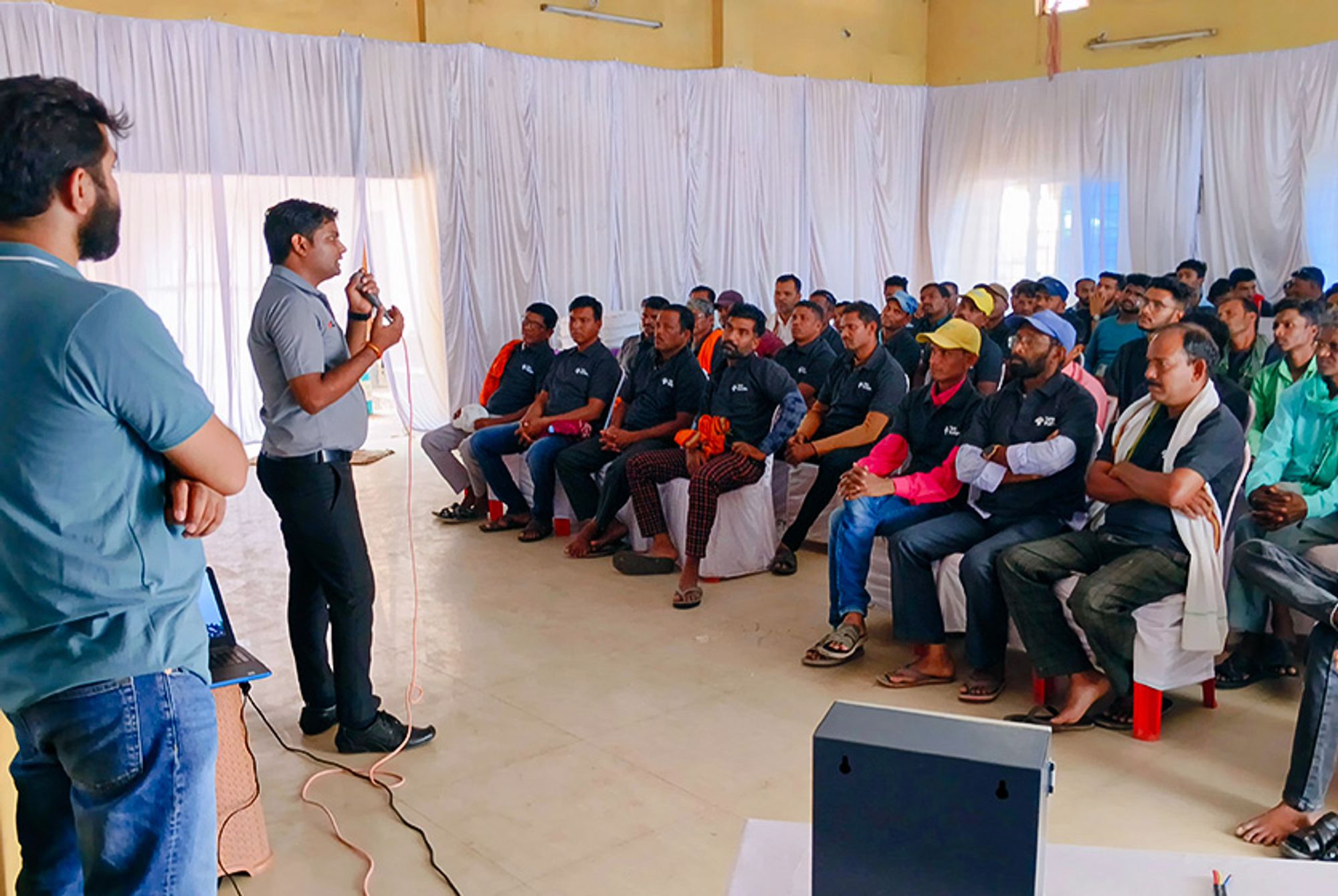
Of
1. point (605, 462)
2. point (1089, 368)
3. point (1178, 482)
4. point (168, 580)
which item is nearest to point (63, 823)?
point (168, 580)

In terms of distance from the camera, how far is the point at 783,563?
5.22 metres

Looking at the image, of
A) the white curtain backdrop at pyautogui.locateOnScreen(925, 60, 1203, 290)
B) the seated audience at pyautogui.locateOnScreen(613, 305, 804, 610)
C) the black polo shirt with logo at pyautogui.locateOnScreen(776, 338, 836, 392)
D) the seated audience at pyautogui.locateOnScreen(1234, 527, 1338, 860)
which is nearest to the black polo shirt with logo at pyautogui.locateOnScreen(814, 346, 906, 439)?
the seated audience at pyautogui.locateOnScreen(613, 305, 804, 610)

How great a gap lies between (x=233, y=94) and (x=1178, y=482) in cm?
743

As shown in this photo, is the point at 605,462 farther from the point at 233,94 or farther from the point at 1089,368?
the point at 233,94

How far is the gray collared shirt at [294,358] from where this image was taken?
2945 mm

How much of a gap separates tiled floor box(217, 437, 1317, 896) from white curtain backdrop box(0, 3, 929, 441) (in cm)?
426

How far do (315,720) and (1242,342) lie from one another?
453cm

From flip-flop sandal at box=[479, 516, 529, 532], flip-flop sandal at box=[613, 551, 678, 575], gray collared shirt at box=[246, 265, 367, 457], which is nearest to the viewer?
gray collared shirt at box=[246, 265, 367, 457]

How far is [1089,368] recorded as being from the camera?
6965 millimetres

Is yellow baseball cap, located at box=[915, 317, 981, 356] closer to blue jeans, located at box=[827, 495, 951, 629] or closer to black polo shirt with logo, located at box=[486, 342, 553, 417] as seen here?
blue jeans, located at box=[827, 495, 951, 629]

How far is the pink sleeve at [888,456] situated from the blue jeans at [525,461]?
80.8 inches

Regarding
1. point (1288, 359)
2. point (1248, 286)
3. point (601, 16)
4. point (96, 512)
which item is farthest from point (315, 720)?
point (601, 16)

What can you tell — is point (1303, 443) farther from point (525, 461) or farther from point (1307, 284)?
point (1307, 284)

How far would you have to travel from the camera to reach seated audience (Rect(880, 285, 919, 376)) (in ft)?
23.4
